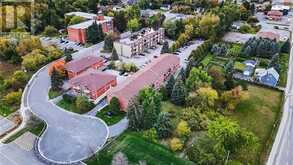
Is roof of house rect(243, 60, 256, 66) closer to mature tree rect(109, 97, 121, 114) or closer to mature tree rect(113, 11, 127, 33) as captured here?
mature tree rect(109, 97, 121, 114)

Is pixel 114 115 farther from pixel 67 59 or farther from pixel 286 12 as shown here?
pixel 286 12

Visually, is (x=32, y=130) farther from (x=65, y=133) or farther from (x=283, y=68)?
(x=283, y=68)

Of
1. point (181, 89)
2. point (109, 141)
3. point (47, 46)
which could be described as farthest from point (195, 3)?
point (109, 141)

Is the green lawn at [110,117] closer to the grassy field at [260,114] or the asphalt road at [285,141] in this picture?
the grassy field at [260,114]

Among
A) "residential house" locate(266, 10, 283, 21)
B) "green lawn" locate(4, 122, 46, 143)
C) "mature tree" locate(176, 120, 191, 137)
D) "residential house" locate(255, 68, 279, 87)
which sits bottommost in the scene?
"green lawn" locate(4, 122, 46, 143)

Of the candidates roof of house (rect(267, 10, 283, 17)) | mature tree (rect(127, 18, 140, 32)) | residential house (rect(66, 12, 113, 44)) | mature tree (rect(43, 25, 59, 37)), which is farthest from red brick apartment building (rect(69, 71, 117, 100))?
roof of house (rect(267, 10, 283, 17))

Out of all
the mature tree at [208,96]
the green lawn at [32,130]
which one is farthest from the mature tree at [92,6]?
the mature tree at [208,96]
